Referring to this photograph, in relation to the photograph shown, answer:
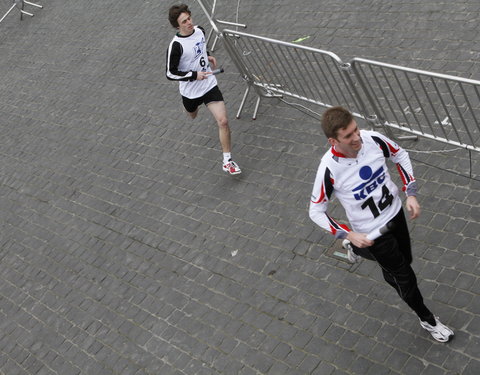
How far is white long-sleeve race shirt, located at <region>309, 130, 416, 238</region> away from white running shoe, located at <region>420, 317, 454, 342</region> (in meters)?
1.13

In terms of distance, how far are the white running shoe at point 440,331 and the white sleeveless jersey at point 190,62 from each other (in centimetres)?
432

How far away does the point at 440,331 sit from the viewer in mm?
5352

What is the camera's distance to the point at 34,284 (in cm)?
→ 846

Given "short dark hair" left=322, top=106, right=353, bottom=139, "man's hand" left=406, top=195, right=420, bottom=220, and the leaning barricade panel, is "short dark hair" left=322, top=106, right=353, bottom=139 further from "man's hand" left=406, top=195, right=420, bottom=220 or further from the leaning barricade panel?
the leaning barricade panel

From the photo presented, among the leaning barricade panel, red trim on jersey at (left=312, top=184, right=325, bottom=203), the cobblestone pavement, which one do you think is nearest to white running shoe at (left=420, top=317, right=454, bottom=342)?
the cobblestone pavement

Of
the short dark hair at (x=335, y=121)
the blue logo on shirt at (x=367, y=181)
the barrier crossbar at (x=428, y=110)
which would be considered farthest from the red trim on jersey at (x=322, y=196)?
the barrier crossbar at (x=428, y=110)

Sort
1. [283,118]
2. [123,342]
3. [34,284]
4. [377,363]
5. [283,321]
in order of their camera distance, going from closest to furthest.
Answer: [377,363] → [283,321] → [123,342] → [34,284] → [283,118]

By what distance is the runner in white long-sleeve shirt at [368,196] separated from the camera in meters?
4.64

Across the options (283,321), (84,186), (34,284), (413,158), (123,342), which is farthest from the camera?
(84,186)

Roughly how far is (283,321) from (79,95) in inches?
301

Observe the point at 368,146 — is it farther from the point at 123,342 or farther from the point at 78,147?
the point at 78,147

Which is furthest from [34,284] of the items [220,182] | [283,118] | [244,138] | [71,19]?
[71,19]

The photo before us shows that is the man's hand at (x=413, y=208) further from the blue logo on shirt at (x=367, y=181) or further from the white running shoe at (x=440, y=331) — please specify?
the white running shoe at (x=440, y=331)

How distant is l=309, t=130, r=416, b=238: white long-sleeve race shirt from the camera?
4695 millimetres
